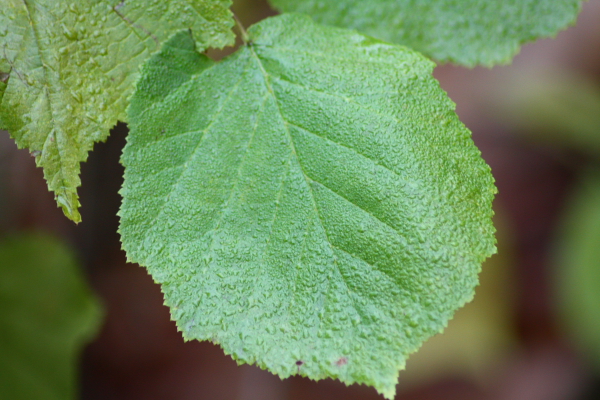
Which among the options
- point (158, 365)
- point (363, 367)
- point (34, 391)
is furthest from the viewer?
point (158, 365)

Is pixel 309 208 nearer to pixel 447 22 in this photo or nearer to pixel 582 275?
pixel 447 22

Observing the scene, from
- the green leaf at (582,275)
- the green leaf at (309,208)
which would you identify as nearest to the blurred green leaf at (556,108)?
the green leaf at (582,275)

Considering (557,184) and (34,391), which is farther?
(557,184)

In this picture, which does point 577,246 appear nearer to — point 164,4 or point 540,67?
point 540,67

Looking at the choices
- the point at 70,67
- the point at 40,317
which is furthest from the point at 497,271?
the point at 70,67

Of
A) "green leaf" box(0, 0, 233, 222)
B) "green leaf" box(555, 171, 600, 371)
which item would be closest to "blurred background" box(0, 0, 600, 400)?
"green leaf" box(555, 171, 600, 371)

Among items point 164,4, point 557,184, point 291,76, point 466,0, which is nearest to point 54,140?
point 164,4
